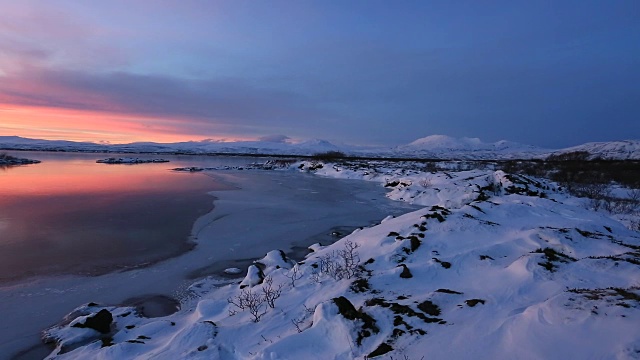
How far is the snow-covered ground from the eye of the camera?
296cm

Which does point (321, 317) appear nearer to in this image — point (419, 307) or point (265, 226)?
point (419, 307)

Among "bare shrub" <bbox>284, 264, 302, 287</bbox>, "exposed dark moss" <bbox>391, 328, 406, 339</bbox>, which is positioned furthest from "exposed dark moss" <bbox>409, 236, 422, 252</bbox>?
"exposed dark moss" <bbox>391, 328, 406, 339</bbox>

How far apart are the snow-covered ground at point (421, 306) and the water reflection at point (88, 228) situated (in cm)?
247

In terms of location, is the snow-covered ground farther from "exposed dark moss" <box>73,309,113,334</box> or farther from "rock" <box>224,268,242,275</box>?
"rock" <box>224,268,242,275</box>

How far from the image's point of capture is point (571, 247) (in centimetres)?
571

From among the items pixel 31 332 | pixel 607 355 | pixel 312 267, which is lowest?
pixel 31 332

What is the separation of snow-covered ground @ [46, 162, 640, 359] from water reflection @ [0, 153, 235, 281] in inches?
97.1

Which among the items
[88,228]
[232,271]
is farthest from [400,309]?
[88,228]

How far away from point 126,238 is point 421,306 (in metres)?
8.35

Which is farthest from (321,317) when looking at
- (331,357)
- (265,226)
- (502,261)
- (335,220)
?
(335,220)

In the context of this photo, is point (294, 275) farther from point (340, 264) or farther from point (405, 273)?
→ point (405, 273)

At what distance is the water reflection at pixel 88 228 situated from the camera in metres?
7.48

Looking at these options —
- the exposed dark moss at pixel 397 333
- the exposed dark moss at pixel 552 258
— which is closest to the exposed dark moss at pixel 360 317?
the exposed dark moss at pixel 397 333

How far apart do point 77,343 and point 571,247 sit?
756 centimetres
